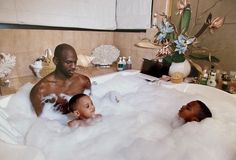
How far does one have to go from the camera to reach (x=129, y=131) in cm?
117

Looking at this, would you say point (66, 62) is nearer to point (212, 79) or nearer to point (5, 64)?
point (5, 64)

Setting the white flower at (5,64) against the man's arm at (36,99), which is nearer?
the man's arm at (36,99)

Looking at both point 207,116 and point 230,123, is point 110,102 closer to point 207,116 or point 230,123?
point 207,116

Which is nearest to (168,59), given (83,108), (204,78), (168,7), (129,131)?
(204,78)

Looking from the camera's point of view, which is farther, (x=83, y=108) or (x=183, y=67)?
(x=183, y=67)

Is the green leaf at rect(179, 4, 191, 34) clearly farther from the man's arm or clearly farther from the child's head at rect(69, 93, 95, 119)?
the man's arm

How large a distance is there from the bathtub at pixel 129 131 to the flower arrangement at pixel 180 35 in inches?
11.0

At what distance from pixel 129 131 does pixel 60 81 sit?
1.73 ft

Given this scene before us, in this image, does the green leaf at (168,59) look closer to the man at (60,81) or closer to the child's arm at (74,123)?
the man at (60,81)

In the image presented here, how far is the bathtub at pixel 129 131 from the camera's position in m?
0.93

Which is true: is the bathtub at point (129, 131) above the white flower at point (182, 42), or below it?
below

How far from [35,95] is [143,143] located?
68 centimetres

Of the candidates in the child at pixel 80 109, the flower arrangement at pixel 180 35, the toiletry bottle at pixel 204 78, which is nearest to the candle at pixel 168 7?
the flower arrangement at pixel 180 35

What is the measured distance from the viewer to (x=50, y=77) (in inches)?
46.1
